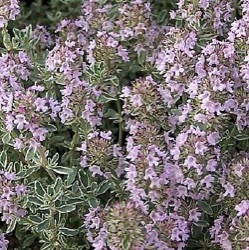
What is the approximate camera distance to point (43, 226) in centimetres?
239

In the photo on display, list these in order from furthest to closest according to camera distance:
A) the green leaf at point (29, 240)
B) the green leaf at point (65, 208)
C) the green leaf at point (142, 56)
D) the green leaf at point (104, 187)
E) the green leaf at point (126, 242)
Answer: the green leaf at point (142, 56), the green leaf at point (29, 240), the green leaf at point (104, 187), the green leaf at point (65, 208), the green leaf at point (126, 242)

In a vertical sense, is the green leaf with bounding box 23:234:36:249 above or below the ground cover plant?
below

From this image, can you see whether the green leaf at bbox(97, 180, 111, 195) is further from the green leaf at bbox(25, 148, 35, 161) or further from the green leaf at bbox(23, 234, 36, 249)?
the green leaf at bbox(23, 234, 36, 249)

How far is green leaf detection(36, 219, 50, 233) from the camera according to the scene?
7.81 feet

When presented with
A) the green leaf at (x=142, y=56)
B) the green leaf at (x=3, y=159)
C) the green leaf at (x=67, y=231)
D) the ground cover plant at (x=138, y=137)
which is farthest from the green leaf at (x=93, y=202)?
the green leaf at (x=142, y=56)

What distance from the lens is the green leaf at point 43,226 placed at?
7.81 ft

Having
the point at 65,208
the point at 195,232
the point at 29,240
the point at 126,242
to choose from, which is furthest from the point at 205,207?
the point at 29,240

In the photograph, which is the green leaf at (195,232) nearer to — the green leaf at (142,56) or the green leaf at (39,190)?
the green leaf at (39,190)

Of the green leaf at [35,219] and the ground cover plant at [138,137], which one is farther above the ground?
the ground cover plant at [138,137]

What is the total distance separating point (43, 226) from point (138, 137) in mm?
485

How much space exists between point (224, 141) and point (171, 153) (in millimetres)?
381

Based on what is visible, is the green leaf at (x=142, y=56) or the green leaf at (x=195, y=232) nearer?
the green leaf at (x=195, y=232)

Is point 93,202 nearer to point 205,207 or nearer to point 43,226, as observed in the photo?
point 43,226

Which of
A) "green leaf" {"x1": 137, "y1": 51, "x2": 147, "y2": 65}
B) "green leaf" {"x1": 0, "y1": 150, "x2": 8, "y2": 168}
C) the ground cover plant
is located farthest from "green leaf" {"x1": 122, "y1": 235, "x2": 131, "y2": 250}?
"green leaf" {"x1": 137, "y1": 51, "x2": 147, "y2": 65}
